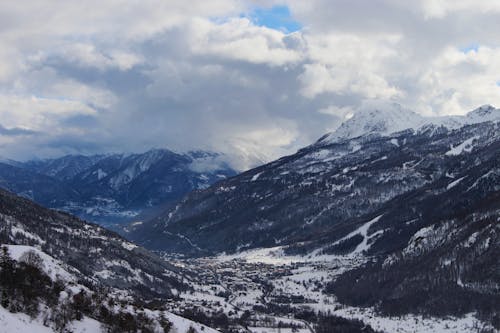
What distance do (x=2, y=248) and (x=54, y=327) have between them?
2551 centimetres

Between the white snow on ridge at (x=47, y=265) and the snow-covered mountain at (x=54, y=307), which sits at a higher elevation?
the white snow on ridge at (x=47, y=265)

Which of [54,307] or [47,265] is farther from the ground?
[47,265]

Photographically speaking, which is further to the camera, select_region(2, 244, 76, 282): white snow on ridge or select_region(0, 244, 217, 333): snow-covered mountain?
select_region(2, 244, 76, 282): white snow on ridge

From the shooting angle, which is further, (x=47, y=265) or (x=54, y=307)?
(x=47, y=265)

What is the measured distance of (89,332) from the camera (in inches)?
4203

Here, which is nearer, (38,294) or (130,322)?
(38,294)

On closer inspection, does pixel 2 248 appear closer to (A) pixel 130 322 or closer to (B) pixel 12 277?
(B) pixel 12 277

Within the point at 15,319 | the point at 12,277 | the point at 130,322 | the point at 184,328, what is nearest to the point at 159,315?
the point at 184,328

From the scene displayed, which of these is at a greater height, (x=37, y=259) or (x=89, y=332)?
(x=37, y=259)

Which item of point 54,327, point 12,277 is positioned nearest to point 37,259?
point 12,277

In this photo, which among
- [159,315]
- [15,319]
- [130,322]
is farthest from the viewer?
[159,315]

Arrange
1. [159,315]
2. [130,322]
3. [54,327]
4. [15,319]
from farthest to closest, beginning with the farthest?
[159,315] < [130,322] < [54,327] < [15,319]

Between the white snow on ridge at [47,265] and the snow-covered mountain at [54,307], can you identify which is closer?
the snow-covered mountain at [54,307]

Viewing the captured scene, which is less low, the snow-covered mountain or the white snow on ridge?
the white snow on ridge
